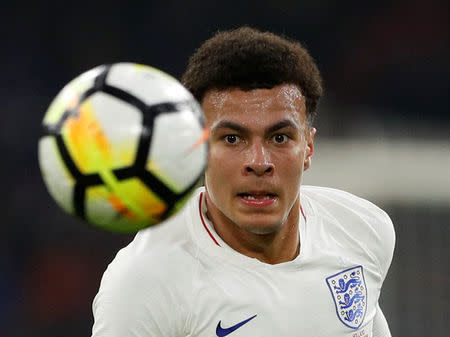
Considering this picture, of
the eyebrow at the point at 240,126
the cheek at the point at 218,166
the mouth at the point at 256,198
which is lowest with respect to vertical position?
the mouth at the point at 256,198

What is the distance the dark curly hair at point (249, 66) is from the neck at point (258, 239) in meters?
0.47

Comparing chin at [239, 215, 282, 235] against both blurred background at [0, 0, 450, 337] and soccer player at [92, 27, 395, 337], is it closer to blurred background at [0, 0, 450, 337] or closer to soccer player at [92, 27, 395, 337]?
soccer player at [92, 27, 395, 337]

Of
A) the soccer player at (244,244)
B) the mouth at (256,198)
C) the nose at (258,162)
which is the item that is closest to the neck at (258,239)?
the soccer player at (244,244)

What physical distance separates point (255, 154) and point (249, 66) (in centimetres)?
35

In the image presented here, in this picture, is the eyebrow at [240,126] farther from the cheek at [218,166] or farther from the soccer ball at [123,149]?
the soccer ball at [123,149]

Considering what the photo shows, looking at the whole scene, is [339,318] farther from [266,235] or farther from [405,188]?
[405,188]

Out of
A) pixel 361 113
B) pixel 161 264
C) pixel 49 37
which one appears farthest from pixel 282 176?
pixel 49 37

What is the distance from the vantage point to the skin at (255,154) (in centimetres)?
286

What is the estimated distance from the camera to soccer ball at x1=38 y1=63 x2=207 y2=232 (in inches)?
83.0

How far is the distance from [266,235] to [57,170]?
1158 millimetres

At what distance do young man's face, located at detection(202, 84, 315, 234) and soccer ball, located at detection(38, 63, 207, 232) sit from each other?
625 millimetres

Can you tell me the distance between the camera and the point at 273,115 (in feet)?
9.50

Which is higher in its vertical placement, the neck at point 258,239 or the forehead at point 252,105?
the forehead at point 252,105

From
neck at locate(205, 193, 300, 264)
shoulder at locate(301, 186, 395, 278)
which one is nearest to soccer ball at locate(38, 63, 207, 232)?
neck at locate(205, 193, 300, 264)
